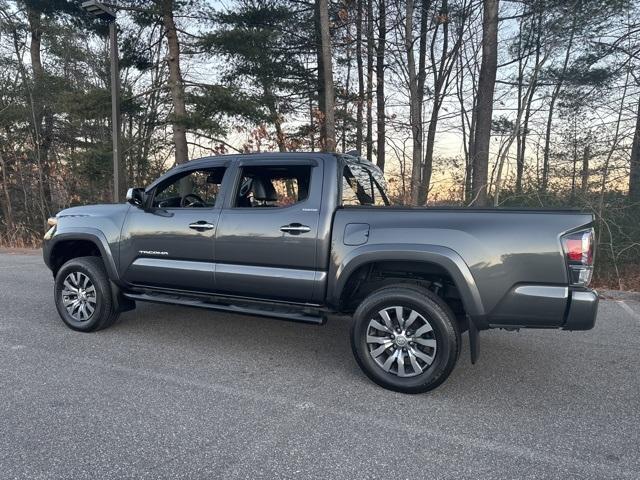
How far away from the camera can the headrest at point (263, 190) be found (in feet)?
15.1

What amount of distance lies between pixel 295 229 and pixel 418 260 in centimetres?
108

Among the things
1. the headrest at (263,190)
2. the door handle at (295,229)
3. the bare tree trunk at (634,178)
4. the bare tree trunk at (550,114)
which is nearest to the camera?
the door handle at (295,229)

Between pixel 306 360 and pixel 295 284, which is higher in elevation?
pixel 295 284

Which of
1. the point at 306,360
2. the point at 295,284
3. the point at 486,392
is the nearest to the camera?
the point at 486,392

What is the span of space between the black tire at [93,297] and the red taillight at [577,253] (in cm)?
432

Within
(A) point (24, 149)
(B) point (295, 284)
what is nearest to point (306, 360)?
(B) point (295, 284)

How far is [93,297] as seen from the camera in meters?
4.90

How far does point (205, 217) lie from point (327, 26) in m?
9.74

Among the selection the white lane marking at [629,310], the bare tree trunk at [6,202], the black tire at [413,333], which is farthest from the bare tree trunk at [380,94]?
the bare tree trunk at [6,202]

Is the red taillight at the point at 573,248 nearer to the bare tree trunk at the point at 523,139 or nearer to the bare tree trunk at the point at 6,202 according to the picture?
the bare tree trunk at the point at 523,139

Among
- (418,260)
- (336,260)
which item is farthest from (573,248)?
(336,260)

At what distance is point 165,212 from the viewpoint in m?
4.60

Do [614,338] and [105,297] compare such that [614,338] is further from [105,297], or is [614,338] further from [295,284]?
[105,297]

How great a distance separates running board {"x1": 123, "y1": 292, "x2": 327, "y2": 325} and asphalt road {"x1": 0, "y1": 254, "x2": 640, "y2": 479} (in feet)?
1.47
